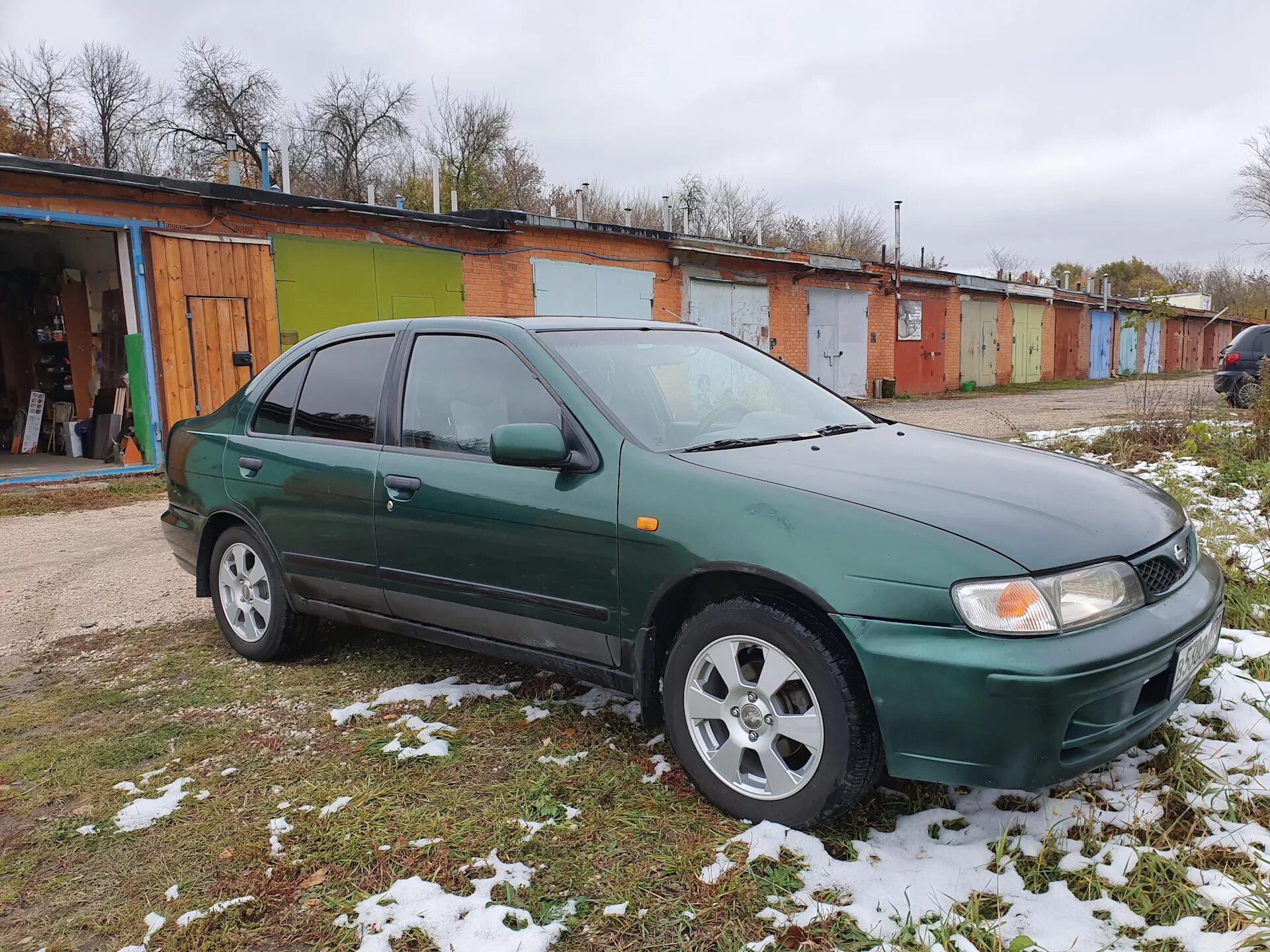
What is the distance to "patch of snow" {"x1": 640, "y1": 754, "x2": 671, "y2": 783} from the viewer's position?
2.85 m

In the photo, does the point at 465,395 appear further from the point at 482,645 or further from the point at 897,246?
the point at 897,246

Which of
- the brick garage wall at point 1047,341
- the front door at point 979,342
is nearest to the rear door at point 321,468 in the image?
the front door at point 979,342

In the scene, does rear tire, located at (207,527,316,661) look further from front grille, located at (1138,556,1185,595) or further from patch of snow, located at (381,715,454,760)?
front grille, located at (1138,556,1185,595)

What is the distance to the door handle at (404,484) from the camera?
130 inches

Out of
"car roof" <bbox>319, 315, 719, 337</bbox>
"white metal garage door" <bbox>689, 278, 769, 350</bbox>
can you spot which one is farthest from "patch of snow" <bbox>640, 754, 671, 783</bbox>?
"white metal garage door" <bbox>689, 278, 769, 350</bbox>

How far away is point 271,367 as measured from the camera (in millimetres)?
4230

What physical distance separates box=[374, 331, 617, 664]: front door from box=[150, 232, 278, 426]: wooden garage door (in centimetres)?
855

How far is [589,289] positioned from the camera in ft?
50.5

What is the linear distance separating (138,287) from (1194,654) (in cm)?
1129

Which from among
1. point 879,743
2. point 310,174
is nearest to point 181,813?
point 879,743

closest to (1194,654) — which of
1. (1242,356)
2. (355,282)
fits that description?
(355,282)

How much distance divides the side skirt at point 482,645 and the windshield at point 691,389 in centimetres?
79

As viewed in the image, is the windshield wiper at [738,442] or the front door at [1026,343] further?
the front door at [1026,343]

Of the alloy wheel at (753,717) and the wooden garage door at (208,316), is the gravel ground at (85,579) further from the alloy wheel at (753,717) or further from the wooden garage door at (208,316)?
the alloy wheel at (753,717)
